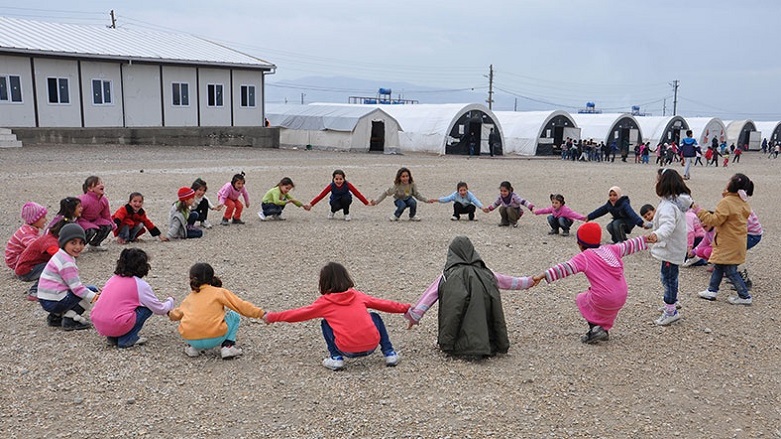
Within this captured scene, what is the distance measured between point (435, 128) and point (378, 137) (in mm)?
3093

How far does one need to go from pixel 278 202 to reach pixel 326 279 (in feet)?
21.7

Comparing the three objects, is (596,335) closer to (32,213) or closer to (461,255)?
(461,255)

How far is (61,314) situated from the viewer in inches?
220

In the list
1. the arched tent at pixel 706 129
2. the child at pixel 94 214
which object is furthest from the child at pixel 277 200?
the arched tent at pixel 706 129

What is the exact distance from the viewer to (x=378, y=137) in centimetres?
3391

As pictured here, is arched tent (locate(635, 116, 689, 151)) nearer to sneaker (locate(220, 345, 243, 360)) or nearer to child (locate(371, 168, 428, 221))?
child (locate(371, 168, 428, 221))

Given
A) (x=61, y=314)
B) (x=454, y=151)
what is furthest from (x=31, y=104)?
(x=61, y=314)

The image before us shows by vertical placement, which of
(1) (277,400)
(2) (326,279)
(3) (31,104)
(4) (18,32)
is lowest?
(1) (277,400)

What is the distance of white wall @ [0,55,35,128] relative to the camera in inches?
1006

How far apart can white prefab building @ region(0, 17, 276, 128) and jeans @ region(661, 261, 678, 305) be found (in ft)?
87.3

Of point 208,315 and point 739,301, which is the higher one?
point 208,315

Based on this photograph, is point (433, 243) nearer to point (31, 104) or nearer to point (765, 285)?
point (765, 285)

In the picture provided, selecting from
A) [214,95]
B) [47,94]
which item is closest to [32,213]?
[47,94]

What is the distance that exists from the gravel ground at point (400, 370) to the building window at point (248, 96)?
990 inches
